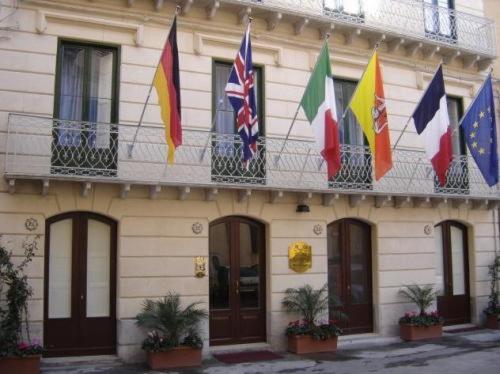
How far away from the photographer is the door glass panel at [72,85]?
40.8 feet

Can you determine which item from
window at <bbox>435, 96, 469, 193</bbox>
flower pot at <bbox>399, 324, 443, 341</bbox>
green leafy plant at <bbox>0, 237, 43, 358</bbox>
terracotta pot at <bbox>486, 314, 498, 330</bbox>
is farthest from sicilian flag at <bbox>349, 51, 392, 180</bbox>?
green leafy plant at <bbox>0, 237, 43, 358</bbox>

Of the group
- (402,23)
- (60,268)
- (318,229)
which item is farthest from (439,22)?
(60,268)

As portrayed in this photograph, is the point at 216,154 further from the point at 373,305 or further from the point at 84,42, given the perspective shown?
the point at 373,305

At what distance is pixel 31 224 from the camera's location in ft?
38.2

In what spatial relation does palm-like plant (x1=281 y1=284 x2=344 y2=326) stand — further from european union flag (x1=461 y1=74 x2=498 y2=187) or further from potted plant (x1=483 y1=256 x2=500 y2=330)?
potted plant (x1=483 y1=256 x2=500 y2=330)

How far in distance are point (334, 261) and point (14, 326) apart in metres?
7.99

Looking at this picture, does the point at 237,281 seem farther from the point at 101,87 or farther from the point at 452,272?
the point at 452,272

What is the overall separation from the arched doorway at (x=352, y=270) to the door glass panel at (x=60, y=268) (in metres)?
6.55

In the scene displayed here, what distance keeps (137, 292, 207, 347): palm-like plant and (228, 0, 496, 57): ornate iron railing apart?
7179mm

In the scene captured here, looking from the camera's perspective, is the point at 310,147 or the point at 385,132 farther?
the point at 310,147

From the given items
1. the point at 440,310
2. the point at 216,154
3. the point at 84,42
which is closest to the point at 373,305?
the point at 440,310

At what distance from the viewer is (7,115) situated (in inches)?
460

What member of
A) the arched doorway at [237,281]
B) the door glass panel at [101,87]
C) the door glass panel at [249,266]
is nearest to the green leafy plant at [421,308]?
the arched doorway at [237,281]

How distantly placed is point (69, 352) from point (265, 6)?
29.8 ft
